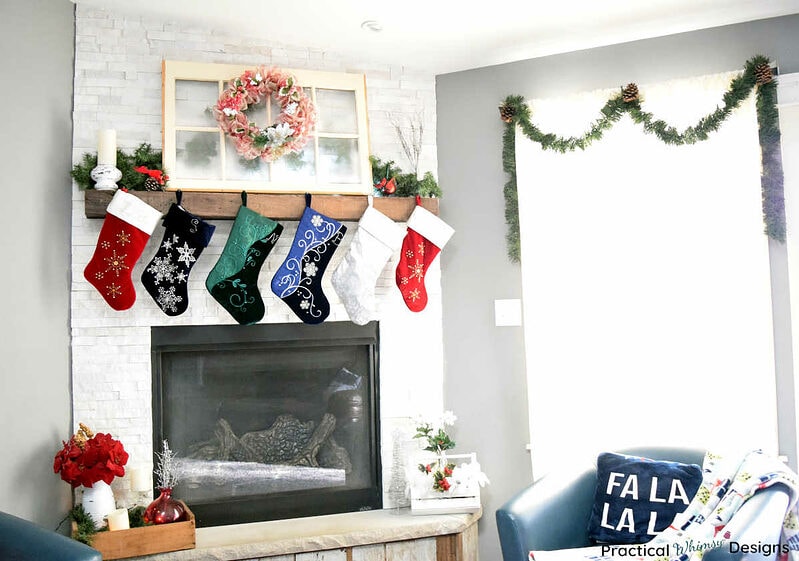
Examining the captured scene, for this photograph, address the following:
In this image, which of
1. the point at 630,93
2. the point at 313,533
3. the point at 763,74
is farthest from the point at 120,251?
the point at 763,74

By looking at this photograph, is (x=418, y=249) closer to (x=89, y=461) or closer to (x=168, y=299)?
(x=168, y=299)

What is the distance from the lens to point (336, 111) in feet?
10.5

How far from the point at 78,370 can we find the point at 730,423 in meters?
2.60

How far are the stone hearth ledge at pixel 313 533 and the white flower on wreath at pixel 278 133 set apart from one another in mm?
1553

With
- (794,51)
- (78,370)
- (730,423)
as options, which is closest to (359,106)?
(78,370)

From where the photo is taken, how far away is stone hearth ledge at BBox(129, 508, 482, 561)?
2645 millimetres

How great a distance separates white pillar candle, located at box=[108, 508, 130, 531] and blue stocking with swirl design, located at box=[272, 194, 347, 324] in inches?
38.4

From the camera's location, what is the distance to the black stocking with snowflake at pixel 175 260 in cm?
283

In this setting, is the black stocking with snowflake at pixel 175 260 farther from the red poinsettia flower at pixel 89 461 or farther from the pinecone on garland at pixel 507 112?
the pinecone on garland at pixel 507 112

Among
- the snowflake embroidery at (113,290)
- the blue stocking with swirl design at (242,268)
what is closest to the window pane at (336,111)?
the blue stocking with swirl design at (242,268)

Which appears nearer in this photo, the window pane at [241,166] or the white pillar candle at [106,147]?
the white pillar candle at [106,147]

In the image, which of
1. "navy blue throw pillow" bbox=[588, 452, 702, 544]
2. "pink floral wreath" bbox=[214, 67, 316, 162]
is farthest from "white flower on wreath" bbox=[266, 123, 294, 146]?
"navy blue throw pillow" bbox=[588, 452, 702, 544]

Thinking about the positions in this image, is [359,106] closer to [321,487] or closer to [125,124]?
[125,124]

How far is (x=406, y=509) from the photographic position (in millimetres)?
3143
